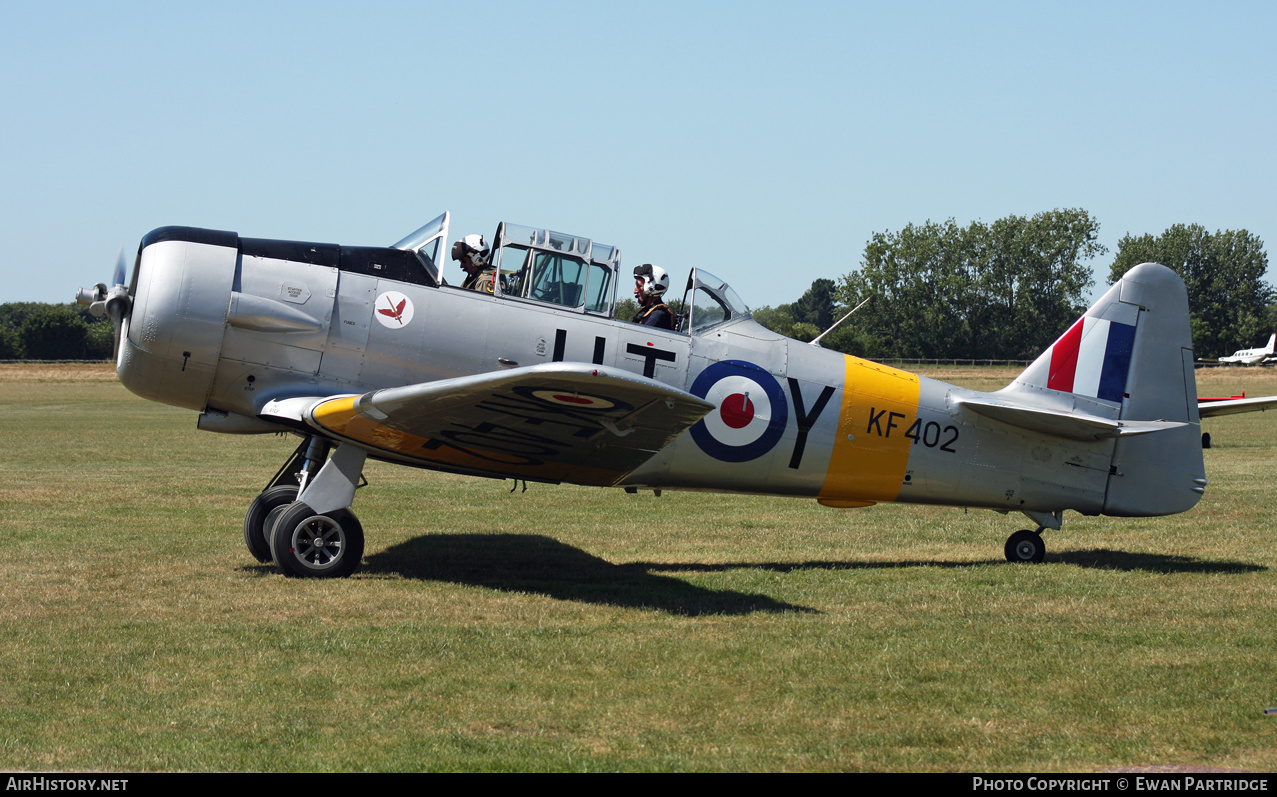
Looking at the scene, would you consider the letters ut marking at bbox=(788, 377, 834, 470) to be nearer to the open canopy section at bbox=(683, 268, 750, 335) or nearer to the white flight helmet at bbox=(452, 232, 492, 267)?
the open canopy section at bbox=(683, 268, 750, 335)

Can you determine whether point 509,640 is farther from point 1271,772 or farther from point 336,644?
point 1271,772

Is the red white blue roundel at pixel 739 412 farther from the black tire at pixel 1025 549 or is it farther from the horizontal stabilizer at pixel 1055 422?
the black tire at pixel 1025 549

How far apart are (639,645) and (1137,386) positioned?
660 centimetres

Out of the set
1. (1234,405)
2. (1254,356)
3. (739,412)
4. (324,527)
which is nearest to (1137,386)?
(1234,405)

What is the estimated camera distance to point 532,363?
9203 millimetres

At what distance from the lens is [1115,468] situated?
10.6 metres

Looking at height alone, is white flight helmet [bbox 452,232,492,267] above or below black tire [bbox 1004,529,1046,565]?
above

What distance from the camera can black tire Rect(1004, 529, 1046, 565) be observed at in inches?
409

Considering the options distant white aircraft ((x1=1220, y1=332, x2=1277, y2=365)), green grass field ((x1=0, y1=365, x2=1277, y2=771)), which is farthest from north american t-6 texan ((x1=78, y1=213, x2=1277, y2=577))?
distant white aircraft ((x1=1220, y1=332, x2=1277, y2=365))

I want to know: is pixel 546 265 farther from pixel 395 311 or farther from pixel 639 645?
pixel 639 645

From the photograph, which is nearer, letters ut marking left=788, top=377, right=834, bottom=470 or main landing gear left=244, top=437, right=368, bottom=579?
main landing gear left=244, top=437, right=368, bottom=579

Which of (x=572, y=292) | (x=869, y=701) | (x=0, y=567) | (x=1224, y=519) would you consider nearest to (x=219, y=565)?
(x=0, y=567)

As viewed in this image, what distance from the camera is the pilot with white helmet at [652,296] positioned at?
970cm

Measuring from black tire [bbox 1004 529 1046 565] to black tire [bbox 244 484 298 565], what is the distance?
22.3ft
